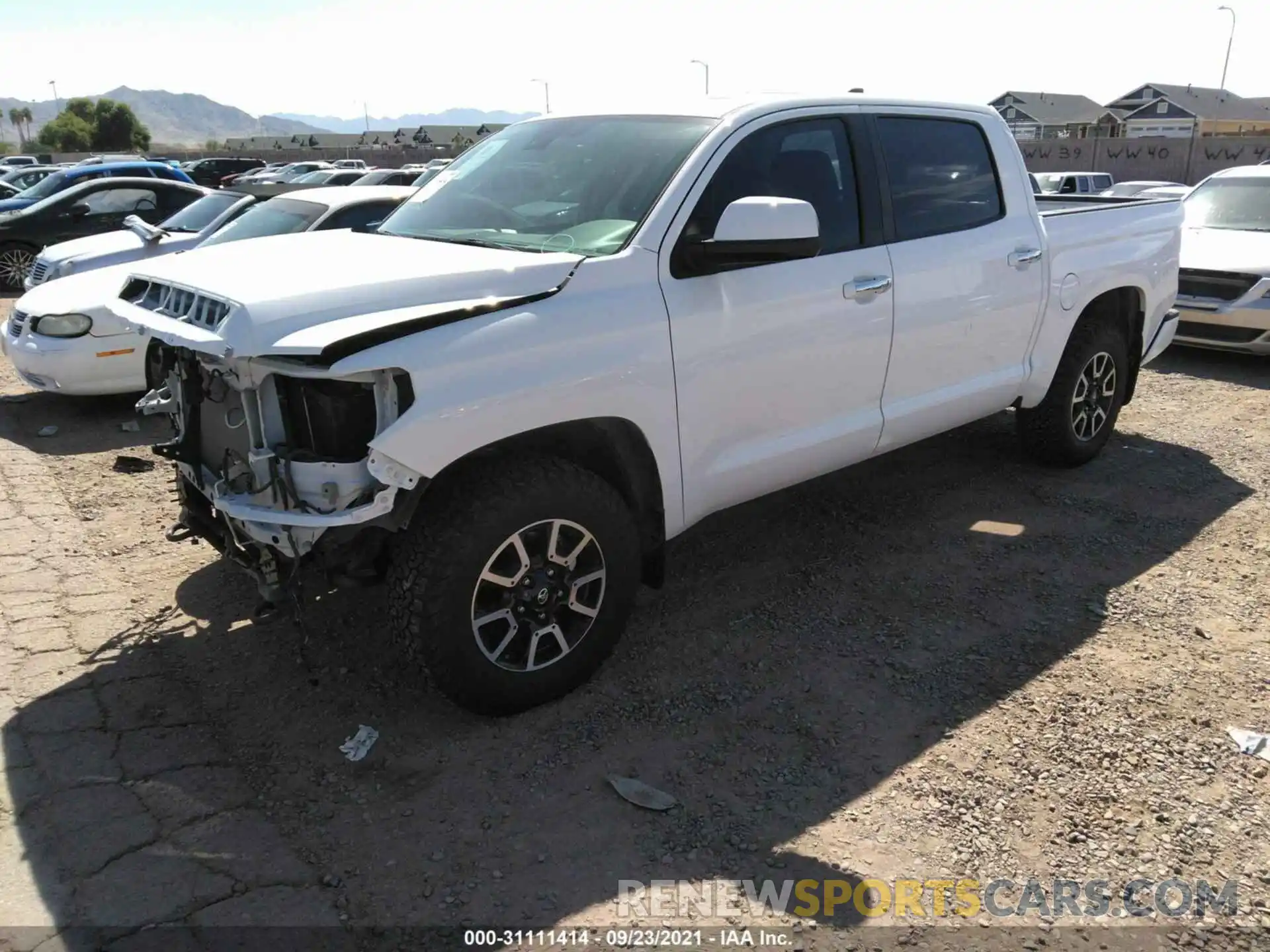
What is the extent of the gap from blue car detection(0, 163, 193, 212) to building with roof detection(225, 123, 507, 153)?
3982 centimetres

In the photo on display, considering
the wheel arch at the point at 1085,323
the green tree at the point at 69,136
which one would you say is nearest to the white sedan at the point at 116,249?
the wheel arch at the point at 1085,323

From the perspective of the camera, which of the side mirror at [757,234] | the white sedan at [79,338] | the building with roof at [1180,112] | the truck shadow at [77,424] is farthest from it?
the building with roof at [1180,112]

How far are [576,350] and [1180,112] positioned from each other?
248 feet

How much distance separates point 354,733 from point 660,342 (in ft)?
5.78

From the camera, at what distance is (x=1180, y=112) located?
2547 inches

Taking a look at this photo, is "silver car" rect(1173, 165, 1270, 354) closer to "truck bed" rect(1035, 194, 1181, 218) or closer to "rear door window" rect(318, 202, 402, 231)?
"truck bed" rect(1035, 194, 1181, 218)

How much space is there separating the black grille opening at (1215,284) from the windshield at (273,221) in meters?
7.44

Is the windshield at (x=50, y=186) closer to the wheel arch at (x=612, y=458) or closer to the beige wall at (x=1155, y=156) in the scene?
the wheel arch at (x=612, y=458)

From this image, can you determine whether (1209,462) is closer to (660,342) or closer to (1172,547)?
(1172,547)

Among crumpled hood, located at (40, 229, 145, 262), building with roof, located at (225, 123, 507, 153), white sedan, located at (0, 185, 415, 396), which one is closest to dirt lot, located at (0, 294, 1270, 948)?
white sedan, located at (0, 185, 415, 396)

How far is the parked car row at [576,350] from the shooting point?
9.82ft

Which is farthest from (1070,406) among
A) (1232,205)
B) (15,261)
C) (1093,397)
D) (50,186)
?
(50,186)

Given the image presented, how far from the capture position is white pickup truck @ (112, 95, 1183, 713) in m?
2.99

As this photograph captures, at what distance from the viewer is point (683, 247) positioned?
353 centimetres
